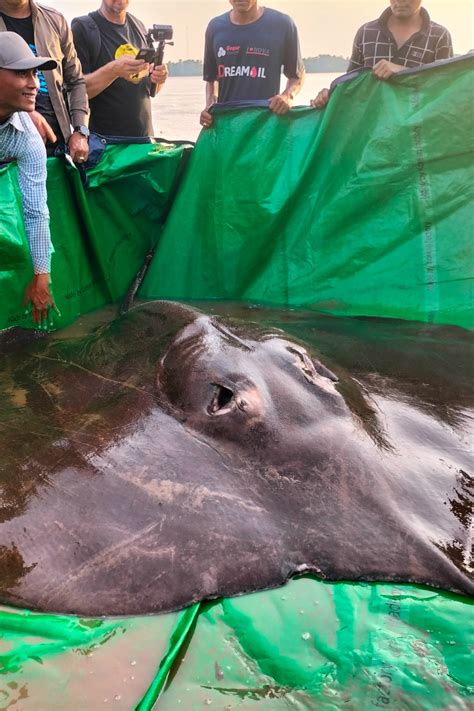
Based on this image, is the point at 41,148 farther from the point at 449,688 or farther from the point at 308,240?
the point at 449,688

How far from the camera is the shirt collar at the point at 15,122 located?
12.9 feet

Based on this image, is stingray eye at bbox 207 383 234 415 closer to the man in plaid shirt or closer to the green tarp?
the green tarp

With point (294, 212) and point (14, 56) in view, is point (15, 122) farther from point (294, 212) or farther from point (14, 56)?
point (294, 212)

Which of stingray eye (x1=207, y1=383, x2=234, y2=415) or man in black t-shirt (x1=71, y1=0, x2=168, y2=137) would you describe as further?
man in black t-shirt (x1=71, y1=0, x2=168, y2=137)

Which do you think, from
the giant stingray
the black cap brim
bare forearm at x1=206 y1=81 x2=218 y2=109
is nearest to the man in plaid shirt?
bare forearm at x1=206 y1=81 x2=218 y2=109

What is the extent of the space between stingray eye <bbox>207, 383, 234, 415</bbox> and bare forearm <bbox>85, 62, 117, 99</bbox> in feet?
12.4

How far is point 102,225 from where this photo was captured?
5.32 m

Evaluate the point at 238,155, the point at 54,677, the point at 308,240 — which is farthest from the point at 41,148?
the point at 54,677

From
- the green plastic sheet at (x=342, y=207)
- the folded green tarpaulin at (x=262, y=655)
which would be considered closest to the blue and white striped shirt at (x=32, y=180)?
the green plastic sheet at (x=342, y=207)

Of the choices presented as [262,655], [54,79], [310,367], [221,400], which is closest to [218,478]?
[221,400]

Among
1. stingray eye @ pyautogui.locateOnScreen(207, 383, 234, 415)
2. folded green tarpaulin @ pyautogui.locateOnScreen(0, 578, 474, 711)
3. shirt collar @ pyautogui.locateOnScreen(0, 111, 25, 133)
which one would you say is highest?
shirt collar @ pyautogui.locateOnScreen(0, 111, 25, 133)

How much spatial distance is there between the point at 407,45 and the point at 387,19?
0.85 ft

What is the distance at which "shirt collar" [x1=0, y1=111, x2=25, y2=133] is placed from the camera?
395 centimetres

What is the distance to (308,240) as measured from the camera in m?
5.22
